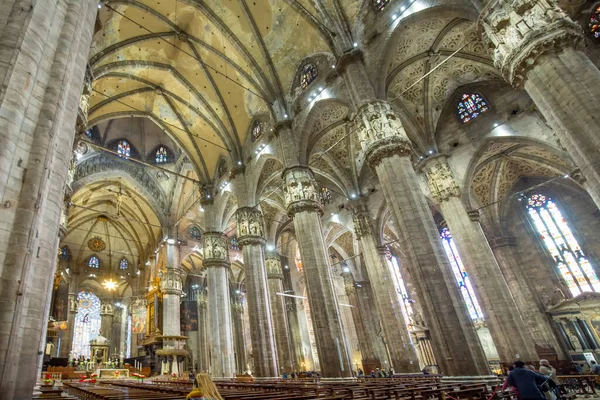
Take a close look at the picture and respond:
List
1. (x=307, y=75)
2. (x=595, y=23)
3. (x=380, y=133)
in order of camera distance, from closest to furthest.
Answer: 1. (x=380, y=133)
2. (x=595, y=23)
3. (x=307, y=75)

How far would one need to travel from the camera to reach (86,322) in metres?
35.9

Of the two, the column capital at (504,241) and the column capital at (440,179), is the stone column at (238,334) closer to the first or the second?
the column capital at (504,241)

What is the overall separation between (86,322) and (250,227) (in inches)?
1152

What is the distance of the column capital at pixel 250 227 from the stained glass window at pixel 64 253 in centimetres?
2538

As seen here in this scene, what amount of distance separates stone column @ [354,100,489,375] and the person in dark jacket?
446 cm

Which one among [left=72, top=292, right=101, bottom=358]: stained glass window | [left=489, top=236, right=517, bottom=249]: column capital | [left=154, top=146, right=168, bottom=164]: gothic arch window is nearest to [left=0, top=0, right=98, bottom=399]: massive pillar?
[left=489, top=236, right=517, bottom=249]: column capital

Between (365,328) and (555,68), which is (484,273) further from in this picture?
(365,328)

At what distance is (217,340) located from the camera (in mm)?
18312

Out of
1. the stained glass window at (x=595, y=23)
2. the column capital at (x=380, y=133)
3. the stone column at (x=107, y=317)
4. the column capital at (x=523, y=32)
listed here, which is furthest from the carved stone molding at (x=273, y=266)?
the stone column at (x=107, y=317)

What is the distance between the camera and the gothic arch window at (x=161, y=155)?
28.0 metres

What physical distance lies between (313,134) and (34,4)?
493 inches

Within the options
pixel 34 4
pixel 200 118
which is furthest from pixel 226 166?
pixel 34 4

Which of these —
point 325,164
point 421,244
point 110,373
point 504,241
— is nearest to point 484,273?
point 421,244

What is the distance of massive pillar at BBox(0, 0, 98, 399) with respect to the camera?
3912 mm
